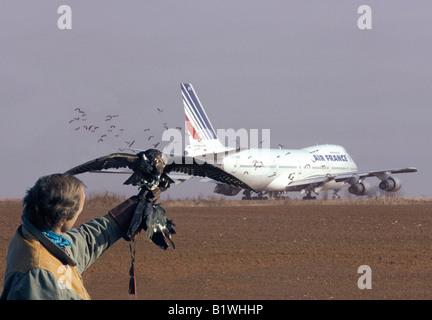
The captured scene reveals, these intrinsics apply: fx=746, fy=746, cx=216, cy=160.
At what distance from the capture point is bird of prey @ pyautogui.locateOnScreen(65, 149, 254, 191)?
426cm

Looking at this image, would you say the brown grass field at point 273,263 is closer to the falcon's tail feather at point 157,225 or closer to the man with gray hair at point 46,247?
the falcon's tail feather at point 157,225

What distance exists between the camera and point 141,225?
431 cm

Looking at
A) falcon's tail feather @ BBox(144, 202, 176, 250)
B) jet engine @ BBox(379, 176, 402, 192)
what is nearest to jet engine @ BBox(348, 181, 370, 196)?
jet engine @ BBox(379, 176, 402, 192)

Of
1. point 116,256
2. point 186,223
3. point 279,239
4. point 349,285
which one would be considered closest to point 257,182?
point 186,223

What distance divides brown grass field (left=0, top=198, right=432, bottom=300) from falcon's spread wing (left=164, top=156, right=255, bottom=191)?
4876 mm

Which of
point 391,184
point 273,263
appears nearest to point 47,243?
point 273,263

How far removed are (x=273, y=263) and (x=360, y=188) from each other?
4282 cm

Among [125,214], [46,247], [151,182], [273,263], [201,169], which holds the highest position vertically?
[201,169]

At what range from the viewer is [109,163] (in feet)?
15.5

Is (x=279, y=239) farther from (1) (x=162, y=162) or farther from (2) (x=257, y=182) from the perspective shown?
(2) (x=257, y=182)

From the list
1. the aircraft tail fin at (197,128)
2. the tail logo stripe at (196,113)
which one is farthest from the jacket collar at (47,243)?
the tail logo stripe at (196,113)

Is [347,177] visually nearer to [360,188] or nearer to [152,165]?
[360,188]

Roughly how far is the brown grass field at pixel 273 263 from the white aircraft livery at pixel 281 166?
19485mm
